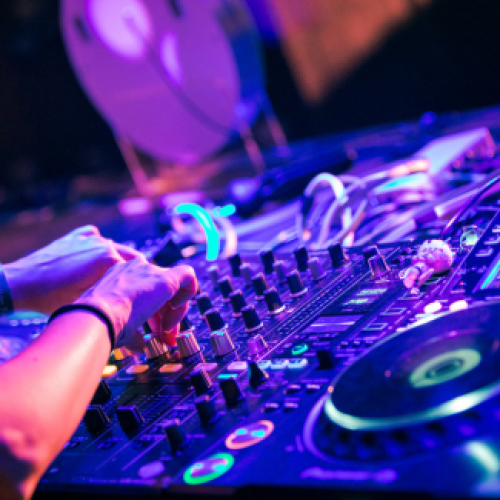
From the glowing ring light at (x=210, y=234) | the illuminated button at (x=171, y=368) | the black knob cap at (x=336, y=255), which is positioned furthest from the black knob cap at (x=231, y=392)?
the glowing ring light at (x=210, y=234)

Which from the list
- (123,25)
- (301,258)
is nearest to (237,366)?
(301,258)

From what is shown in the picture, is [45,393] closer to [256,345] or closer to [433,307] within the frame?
[256,345]

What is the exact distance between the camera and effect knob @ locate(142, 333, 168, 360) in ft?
3.57

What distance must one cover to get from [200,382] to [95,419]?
18 centimetres

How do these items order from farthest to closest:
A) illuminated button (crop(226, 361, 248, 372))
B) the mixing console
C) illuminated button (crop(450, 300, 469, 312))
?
illuminated button (crop(226, 361, 248, 372)) → illuminated button (crop(450, 300, 469, 312)) → the mixing console

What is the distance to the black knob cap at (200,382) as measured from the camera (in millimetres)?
864

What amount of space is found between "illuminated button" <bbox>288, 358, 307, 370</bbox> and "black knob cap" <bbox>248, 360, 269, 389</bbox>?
0.11ft

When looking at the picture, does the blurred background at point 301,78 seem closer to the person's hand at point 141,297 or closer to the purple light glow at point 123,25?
the purple light glow at point 123,25

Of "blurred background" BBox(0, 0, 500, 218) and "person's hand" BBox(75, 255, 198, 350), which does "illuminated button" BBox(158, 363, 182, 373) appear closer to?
"person's hand" BBox(75, 255, 198, 350)

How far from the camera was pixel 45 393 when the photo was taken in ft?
2.44

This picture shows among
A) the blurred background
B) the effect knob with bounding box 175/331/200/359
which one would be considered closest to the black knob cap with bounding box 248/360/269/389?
the effect knob with bounding box 175/331/200/359

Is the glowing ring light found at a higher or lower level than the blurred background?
lower

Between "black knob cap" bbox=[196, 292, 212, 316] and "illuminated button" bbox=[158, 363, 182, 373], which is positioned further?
"black knob cap" bbox=[196, 292, 212, 316]

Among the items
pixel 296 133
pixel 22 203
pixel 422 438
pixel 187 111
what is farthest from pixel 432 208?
pixel 22 203
